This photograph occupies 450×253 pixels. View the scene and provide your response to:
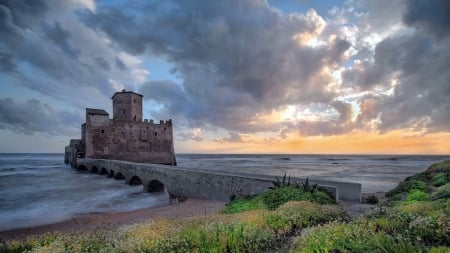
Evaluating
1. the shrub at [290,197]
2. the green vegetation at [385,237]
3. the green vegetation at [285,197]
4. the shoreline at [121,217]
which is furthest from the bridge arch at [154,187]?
the green vegetation at [385,237]

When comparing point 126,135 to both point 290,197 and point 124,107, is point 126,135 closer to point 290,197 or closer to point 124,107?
point 124,107

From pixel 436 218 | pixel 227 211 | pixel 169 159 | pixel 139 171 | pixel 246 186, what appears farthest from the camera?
pixel 169 159

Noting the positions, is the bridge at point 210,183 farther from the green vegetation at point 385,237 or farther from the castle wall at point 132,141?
the castle wall at point 132,141

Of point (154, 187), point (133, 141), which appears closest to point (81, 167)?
point (133, 141)

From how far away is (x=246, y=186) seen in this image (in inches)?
452

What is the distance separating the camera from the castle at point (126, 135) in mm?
35844

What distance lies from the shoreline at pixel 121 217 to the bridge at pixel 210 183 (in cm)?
Answer: 66

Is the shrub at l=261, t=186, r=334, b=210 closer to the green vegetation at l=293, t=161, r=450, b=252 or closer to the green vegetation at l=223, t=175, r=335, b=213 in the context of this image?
the green vegetation at l=223, t=175, r=335, b=213

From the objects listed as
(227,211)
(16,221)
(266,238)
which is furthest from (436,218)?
(16,221)

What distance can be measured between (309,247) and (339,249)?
1.62 feet

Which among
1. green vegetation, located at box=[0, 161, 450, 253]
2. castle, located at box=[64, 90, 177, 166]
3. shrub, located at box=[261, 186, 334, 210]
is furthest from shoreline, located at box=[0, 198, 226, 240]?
castle, located at box=[64, 90, 177, 166]

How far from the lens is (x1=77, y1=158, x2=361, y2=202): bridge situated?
33.8 ft

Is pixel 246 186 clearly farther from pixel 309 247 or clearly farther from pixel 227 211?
pixel 309 247

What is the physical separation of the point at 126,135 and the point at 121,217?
1113 inches
